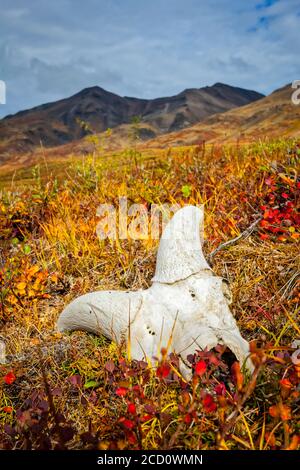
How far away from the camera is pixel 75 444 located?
1.93 metres

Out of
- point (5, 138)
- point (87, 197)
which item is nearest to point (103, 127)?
point (5, 138)

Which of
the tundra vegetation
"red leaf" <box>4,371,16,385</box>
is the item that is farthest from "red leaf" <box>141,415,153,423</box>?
"red leaf" <box>4,371,16,385</box>

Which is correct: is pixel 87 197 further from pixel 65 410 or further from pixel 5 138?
pixel 5 138

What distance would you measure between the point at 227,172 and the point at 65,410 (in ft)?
13.0

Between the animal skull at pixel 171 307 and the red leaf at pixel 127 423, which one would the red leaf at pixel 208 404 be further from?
the animal skull at pixel 171 307

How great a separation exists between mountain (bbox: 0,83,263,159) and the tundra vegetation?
111531 mm

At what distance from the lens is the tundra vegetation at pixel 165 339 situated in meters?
1.88

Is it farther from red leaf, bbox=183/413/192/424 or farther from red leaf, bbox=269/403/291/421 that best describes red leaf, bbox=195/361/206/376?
red leaf, bbox=269/403/291/421

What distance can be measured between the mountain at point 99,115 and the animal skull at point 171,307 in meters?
114

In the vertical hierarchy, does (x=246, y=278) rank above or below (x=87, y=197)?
below

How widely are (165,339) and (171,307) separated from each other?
0.77 ft
